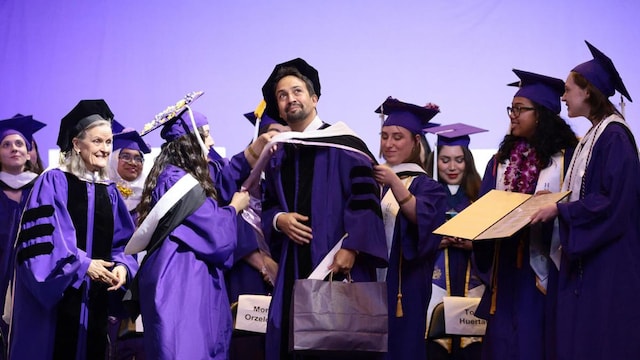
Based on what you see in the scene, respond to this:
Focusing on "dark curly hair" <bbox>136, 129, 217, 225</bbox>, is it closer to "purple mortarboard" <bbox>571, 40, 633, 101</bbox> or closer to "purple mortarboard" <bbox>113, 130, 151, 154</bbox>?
"purple mortarboard" <bbox>113, 130, 151, 154</bbox>

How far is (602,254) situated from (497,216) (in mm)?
556

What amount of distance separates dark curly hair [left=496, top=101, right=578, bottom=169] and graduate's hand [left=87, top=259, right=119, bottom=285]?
8.33 ft

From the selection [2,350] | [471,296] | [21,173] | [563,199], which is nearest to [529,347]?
[563,199]

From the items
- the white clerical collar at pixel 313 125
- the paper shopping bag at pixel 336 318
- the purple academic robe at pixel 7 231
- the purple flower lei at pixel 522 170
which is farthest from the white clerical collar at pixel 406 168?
the purple academic robe at pixel 7 231

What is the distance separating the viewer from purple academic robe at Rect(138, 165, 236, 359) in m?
4.81

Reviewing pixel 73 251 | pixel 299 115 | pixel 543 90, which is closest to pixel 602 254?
pixel 543 90

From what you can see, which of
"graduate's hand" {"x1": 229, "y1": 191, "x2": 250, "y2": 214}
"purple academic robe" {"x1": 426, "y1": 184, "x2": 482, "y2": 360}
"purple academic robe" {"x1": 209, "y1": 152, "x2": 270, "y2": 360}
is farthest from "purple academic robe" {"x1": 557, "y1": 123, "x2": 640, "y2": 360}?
"purple academic robe" {"x1": 209, "y1": 152, "x2": 270, "y2": 360}

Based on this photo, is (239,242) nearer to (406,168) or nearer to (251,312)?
(251,312)

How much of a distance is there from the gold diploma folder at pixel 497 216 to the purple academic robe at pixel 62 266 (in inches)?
79.7

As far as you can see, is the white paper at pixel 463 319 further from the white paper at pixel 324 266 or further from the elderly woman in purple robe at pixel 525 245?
the white paper at pixel 324 266

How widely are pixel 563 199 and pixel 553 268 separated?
37cm

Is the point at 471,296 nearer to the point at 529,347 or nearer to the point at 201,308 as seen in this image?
the point at 529,347

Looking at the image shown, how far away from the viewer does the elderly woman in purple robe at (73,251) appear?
4.87 metres

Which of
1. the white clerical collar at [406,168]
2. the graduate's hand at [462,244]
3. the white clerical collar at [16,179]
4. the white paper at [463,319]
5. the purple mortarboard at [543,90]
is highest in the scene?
the purple mortarboard at [543,90]
